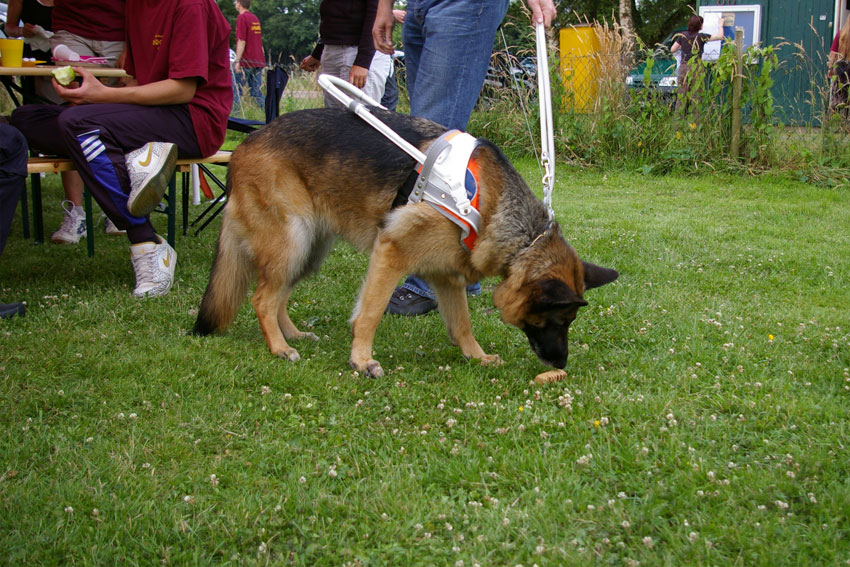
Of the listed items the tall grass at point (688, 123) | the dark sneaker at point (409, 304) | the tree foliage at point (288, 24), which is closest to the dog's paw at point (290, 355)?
the dark sneaker at point (409, 304)

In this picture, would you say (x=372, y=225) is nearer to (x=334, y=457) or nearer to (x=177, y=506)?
(x=334, y=457)

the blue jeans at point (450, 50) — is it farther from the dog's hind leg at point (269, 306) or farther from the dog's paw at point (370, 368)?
the dog's paw at point (370, 368)

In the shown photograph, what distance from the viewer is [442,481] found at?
8.16 ft

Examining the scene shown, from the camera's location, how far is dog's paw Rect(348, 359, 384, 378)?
348cm

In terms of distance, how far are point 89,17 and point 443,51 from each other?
3.23m

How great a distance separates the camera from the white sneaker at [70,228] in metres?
6.11

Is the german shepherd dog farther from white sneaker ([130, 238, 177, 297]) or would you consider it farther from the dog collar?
white sneaker ([130, 238, 177, 297])

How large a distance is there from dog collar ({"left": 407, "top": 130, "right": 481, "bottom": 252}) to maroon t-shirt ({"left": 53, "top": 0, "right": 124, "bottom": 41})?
373 centimetres

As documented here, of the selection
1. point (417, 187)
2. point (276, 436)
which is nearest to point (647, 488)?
point (276, 436)

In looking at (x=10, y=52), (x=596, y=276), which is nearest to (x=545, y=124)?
(x=596, y=276)

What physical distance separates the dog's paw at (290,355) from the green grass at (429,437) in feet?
0.16

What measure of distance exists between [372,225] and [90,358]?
148 centimetres

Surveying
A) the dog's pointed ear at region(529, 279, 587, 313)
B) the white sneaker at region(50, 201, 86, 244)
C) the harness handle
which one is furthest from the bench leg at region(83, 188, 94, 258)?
the dog's pointed ear at region(529, 279, 587, 313)

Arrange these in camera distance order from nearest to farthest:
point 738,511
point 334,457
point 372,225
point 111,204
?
1. point 738,511
2. point 334,457
3. point 372,225
4. point 111,204
